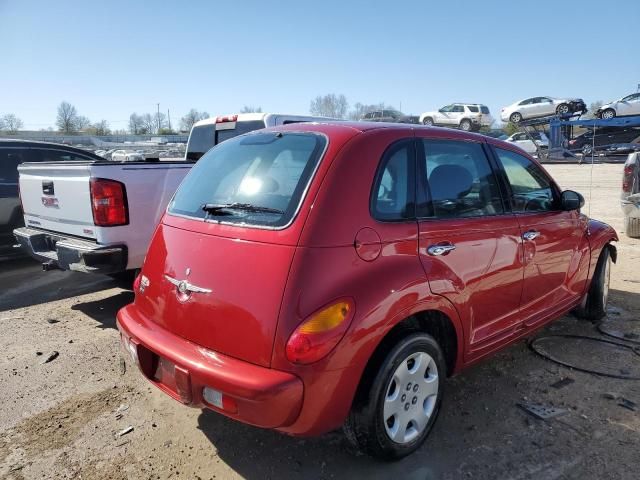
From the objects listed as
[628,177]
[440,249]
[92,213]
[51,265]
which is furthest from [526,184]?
[628,177]

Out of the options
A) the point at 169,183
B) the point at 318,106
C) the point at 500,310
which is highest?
the point at 318,106

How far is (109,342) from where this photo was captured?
172 inches

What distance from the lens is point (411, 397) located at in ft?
8.71

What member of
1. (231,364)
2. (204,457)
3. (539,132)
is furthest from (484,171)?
(539,132)

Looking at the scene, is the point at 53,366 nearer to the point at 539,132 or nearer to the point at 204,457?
the point at 204,457

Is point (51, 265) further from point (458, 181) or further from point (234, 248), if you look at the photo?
point (458, 181)

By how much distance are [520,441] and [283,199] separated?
1933 mm

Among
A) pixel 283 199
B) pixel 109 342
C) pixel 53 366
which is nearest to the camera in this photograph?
pixel 283 199

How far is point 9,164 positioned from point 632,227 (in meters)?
9.88

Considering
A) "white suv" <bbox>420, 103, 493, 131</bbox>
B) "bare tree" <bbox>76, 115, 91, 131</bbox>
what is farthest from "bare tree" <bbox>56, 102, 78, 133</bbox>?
"white suv" <bbox>420, 103, 493, 131</bbox>

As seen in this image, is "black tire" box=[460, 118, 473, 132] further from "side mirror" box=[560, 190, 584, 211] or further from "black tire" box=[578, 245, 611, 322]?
"side mirror" box=[560, 190, 584, 211]

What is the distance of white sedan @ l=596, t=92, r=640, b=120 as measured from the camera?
1047 inches

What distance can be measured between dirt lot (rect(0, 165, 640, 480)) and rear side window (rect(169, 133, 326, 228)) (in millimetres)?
1306

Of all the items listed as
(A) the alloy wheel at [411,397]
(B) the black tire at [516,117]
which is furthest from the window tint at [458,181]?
(B) the black tire at [516,117]
